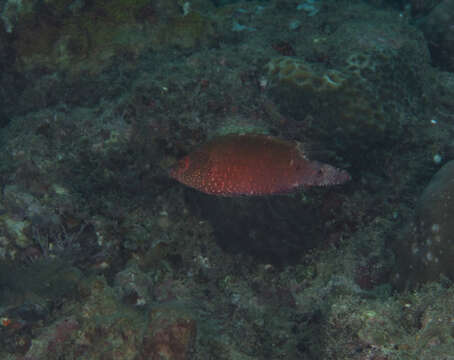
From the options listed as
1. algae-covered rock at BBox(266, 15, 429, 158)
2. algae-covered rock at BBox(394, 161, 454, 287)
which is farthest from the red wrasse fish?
algae-covered rock at BBox(266, 15, 429, 158)

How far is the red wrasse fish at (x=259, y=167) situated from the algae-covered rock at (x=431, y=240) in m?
0.82

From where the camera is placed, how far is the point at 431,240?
2.80 m

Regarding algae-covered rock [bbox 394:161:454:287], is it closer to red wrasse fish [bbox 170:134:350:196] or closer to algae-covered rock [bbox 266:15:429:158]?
red wrasse fish [bbox 170:134:350:196]

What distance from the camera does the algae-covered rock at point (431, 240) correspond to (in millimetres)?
2672

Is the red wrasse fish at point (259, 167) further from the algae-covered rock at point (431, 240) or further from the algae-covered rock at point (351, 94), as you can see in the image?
the algae-covered rock at point (351, 94)

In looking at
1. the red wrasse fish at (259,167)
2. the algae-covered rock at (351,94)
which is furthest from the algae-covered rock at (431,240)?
the algae-covered rock at (351,94)

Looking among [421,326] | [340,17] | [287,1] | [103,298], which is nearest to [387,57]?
[340,17]

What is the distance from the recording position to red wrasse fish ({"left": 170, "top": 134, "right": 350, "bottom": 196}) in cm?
281

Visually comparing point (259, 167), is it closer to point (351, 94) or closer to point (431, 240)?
point (431, 240)

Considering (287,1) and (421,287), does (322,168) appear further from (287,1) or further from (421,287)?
(287,1)

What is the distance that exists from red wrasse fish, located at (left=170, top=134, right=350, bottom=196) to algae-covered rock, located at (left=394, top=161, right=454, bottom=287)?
82 centimetres

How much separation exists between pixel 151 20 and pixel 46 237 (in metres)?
4.01

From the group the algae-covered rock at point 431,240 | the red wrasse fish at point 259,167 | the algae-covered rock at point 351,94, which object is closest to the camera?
the algae-covered rock at point 431,240

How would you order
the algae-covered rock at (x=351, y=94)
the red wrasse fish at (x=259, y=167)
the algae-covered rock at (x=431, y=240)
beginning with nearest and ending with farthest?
the algae-covered rock at (x=431, y=240) → the red wrasse fish at (x=259, y=167) → the algae-covered rock at (x=351, y=94)
